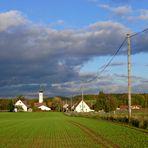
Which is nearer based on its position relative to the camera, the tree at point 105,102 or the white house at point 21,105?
the tree at point 105,102

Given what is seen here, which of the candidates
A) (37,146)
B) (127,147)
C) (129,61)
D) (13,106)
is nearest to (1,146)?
(37,146)

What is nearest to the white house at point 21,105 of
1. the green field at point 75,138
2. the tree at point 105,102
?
the tree at point 105,102

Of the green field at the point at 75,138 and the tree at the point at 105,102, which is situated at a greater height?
the tree at the point at 105,102

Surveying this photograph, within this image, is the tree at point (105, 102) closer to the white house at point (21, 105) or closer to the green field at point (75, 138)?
the white house at point (21, 105)

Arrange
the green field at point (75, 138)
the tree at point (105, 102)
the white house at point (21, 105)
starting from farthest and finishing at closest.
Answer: the white house at point (21, 105) < the tree at point (105, 102) < the green field at point (75, 138)

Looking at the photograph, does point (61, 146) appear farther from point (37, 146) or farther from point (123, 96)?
point (123, 96)

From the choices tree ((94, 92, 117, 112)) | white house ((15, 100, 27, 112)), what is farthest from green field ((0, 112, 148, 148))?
white house ((15, 100, 27, 112))

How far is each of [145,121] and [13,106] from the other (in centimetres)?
14757

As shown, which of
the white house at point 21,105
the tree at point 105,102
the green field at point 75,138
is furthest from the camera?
the white house at point 21,105

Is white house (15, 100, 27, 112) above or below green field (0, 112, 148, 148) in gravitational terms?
above

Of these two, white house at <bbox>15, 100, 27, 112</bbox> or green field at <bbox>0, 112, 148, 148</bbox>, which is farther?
white house at <bbox>15, 100, 27, 112</bbox>

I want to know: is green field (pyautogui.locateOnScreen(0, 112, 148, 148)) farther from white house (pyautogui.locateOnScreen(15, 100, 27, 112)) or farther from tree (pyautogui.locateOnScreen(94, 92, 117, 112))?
white house (pyautogui.locateOnScreen(15, 100, 27, 112))

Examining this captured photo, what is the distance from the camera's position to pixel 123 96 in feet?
542

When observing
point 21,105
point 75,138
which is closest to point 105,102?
point 21,105
